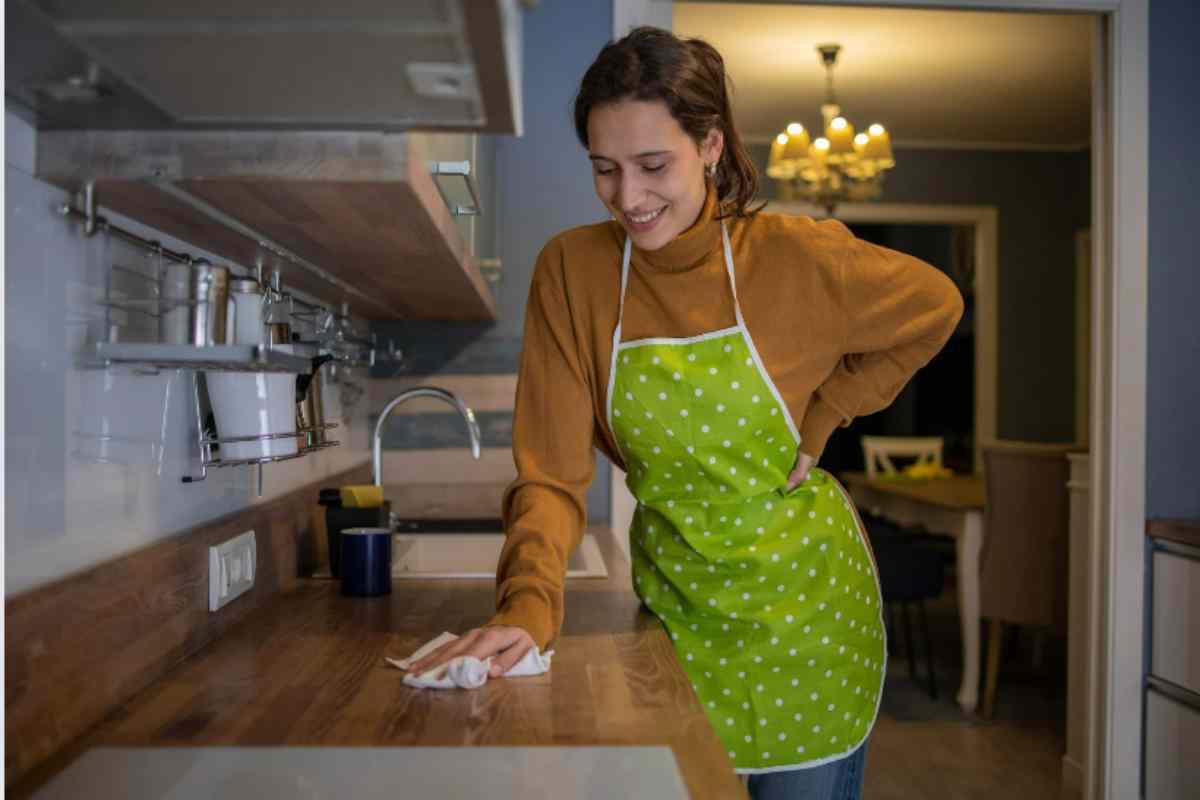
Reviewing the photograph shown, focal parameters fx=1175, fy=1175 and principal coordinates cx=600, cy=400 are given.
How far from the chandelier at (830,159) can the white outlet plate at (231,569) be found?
3.46 meters

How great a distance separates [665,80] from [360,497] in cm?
88

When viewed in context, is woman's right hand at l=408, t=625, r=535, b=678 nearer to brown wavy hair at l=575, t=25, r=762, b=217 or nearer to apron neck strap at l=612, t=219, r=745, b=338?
apron neck strap at l=612, t=219, r=745, b=338

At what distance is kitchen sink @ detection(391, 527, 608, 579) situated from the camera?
2.13 metres

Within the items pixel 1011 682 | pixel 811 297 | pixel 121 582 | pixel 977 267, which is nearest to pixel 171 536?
pixel 121 582

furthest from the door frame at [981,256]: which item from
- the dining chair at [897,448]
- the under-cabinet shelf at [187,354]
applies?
the under-cabinet shelf at [187,354]

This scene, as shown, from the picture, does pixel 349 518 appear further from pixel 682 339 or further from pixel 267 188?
pixel 267 188

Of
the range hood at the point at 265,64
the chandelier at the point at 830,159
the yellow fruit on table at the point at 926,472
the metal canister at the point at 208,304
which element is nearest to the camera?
the range hood at the point at 265,64

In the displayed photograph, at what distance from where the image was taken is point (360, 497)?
189cm

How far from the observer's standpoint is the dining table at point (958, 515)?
3.94m

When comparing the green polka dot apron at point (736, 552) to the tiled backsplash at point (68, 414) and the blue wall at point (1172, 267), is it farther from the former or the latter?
the blue wall at point (1172, 267)

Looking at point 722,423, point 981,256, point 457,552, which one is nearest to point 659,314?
point 722,423

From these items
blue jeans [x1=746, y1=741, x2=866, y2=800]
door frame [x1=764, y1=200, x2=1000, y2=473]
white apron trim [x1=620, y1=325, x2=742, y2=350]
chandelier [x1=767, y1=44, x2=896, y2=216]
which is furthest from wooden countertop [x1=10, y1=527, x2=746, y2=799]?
door frame [x1=764, y1=200, x2=1000, y2=473]

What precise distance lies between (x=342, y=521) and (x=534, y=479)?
1.83 ft

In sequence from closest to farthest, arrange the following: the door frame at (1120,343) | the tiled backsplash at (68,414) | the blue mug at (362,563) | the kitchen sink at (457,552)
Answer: the tiled backsplash at (68,414)
the blue mug at (362,563)
the kitchen sink at (457,552)
the door frame at (1120,343)
